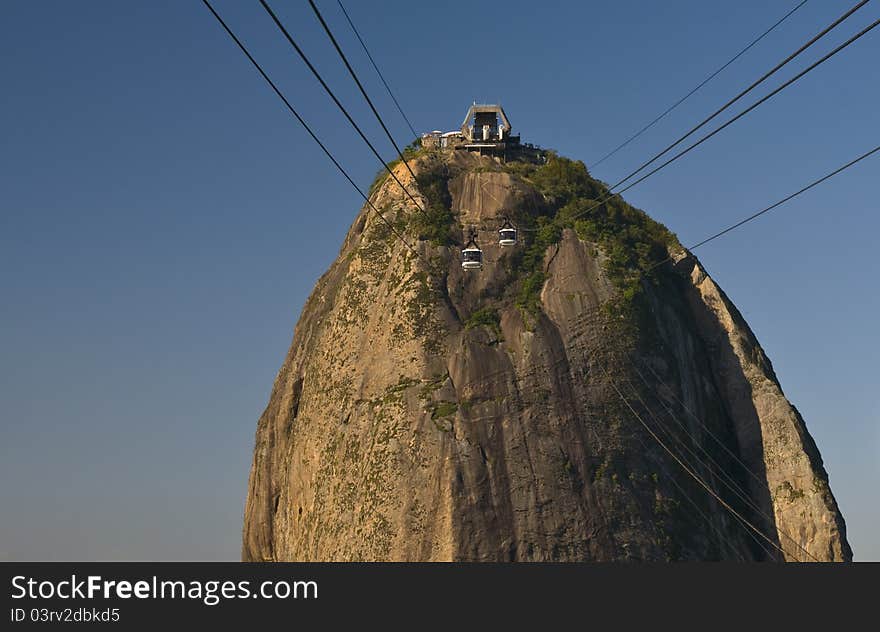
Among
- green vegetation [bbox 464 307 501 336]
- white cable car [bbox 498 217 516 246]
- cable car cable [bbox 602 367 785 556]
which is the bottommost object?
cable car cable [bbox 602 367 785 556]

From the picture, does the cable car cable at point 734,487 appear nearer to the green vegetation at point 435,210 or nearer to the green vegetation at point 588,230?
the green vegetation at point 588,230

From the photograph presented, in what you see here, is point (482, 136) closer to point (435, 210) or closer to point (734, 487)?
point (435, 210)

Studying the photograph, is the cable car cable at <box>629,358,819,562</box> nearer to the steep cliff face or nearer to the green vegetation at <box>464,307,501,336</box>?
the steep cliff face

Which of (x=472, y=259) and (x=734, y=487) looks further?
(x=734, y=487)

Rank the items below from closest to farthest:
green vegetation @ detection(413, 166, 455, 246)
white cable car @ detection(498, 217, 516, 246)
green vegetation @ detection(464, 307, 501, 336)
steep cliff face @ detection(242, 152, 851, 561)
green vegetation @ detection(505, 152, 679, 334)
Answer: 1. steep cliff face @ detection(242, 152, 851, 561)
2. white cable car @ detection(498, 217, 516, 246)
3. green vegetation @ detection(464, 307, 501, 336)
4. green vegetation @ detection(505, 152, 679, 334)
5. green vegetation @ detection(413, 166, 455, 246)

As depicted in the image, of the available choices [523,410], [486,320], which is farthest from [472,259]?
[523,410]

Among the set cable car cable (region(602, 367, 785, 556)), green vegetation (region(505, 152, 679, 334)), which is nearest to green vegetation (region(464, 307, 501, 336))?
green vegetation (region(505, 152, 679, 334))

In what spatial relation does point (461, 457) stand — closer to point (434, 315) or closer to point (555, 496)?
point (555, 496)

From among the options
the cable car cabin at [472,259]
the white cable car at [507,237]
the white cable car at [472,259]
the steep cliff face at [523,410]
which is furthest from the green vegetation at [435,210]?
the cable car cabin at [472,259]
